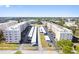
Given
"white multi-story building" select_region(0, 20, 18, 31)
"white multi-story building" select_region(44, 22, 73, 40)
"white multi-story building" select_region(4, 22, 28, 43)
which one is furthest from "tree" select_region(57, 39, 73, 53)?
"white multi-story building" select_region(0, 20, 18, 31)

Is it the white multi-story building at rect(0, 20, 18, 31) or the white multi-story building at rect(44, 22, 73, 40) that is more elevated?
the white multi-story building at rect(0, 20, 18, 31)

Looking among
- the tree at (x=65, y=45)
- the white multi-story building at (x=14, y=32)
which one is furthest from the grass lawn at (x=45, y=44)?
the white multi-story building at (x=14, y=32)

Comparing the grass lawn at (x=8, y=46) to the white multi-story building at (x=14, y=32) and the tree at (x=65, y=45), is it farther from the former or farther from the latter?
the tree at (x=65, y=45)

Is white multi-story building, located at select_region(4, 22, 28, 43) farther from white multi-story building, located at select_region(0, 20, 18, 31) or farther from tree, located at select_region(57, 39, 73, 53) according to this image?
tree, located at select_region(57, 39, 73, 53)

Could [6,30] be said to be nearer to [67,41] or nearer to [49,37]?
[49,37]

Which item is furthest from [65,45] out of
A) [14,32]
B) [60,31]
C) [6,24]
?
[6,24]

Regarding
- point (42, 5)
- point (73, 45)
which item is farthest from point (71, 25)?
point (42, 5)
